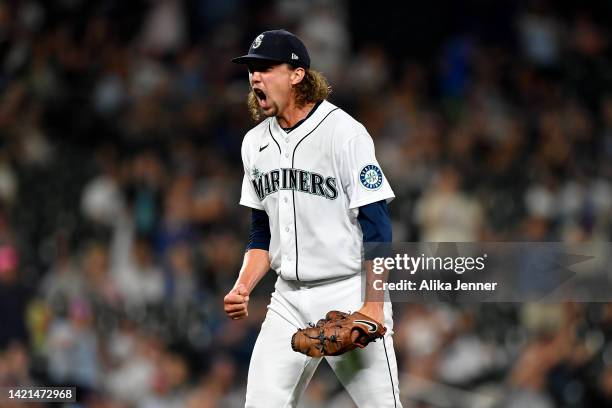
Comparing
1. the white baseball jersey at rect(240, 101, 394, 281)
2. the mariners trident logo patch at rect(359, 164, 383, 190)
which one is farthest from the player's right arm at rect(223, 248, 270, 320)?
the mariners trident logo patch at rect(359, 164, 383, 190)

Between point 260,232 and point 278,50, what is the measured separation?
758 mm

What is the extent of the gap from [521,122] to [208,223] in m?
3.14

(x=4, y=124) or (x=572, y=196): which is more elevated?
(x=4, y=124)

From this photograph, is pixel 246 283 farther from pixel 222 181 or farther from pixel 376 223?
pixel 222 181

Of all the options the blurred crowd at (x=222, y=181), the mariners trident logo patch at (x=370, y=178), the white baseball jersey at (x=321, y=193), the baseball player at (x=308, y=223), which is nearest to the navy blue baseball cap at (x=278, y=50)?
the baseball player at (x=308, y=223)

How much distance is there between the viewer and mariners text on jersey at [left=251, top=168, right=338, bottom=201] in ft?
13.4

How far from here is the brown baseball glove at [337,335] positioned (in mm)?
3826

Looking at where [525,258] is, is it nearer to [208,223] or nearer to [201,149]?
[208,223]

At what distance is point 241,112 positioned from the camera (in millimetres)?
9570

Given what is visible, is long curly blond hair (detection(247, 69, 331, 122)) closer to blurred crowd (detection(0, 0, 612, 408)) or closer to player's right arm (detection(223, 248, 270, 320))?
player's right arm (detection(223, 248, 270, 320))

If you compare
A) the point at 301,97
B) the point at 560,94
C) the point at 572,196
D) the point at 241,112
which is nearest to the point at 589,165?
the point at 572,196

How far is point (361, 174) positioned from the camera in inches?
156

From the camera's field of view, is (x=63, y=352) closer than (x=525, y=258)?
No

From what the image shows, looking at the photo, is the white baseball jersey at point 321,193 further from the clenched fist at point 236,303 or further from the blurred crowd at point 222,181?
the blurred crowd at point 222,181
